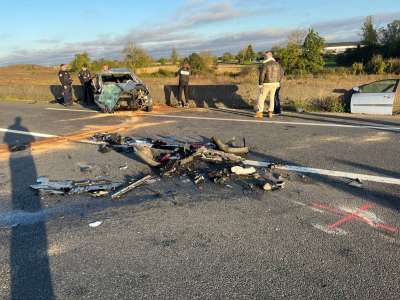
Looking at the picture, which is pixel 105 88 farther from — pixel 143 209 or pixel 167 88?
pixel 143 209

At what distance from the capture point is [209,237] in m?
3.84

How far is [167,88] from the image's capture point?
54.1 feet

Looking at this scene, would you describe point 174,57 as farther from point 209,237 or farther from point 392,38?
point 209,237

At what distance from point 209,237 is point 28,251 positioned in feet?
5.74

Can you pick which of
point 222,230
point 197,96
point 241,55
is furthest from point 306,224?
point 241,55

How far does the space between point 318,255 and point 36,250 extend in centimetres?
264

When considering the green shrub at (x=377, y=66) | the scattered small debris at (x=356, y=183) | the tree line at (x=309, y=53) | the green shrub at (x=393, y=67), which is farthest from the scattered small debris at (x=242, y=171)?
the tree line at (x=309, y=53)

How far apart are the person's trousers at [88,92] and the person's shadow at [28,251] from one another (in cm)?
1233

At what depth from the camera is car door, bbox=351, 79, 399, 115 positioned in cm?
1078

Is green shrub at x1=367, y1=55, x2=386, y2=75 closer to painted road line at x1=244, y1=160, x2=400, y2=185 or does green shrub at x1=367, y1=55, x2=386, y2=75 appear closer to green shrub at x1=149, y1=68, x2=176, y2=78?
green shrub at x1=149, y1=68, x2=176, y2=78

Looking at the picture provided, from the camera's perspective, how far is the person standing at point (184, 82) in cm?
1506

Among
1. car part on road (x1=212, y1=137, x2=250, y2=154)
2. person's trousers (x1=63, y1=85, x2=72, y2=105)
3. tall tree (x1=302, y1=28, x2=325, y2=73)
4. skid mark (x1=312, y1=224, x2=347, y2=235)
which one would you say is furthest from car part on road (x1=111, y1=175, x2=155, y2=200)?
tall tree (x1=302, y1=28, x2=325, y2=73)

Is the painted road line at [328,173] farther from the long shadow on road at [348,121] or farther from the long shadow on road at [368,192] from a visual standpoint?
the long shadow on road at [348,121]

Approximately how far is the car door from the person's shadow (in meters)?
9.10
